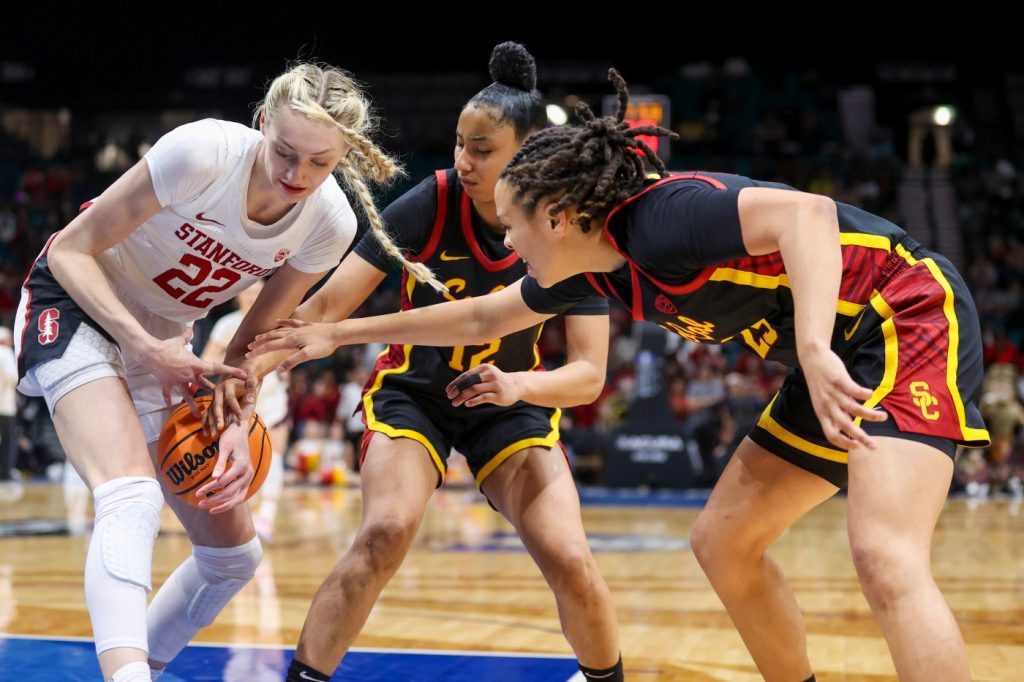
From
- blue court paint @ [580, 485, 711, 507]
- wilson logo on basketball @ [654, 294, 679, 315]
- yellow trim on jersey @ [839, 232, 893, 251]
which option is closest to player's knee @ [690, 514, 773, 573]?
wilson logo on basketball @ [654, 294, 679, 315]

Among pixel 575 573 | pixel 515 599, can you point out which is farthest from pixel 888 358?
pixel 515 599

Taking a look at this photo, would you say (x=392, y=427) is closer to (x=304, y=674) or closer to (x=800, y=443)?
(x=304, y=674)

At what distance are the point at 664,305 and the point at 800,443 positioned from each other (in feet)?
1.84

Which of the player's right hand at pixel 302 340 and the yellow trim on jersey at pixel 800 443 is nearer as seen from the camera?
the yellow trim on jersey at pixel 800 443

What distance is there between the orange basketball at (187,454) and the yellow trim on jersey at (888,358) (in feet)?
5.79

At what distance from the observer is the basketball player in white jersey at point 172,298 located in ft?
9.41

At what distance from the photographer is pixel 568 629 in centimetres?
346

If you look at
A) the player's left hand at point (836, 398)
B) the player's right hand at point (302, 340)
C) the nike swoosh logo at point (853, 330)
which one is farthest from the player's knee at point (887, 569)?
the player's right hand at point (302, 340)

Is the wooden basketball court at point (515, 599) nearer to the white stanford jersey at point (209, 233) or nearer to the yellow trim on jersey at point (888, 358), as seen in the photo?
the white stanford jersey at point (209, 233)

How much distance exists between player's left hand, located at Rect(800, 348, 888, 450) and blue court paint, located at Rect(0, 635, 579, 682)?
1943mm

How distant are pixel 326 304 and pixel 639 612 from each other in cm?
253

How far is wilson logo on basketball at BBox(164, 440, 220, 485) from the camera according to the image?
3211 millimetres

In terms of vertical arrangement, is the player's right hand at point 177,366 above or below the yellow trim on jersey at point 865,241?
below

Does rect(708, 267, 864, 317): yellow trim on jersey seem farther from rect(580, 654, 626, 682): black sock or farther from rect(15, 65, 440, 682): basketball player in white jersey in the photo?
rect(580, 654, 626, 682): black sock
